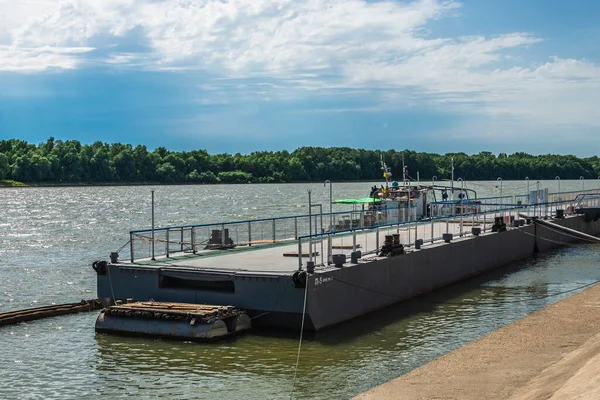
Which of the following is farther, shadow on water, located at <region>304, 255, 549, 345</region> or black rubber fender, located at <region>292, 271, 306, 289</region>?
shadow on water, located at <region>304, 255, 549, 345</region>

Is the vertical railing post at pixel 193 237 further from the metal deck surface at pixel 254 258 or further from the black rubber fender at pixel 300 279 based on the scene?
the black rubber fender at pixel 300 279

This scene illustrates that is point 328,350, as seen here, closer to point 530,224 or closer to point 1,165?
point 530,224

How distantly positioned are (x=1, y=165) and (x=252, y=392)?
177 m

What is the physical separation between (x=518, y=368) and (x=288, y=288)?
22.0ft

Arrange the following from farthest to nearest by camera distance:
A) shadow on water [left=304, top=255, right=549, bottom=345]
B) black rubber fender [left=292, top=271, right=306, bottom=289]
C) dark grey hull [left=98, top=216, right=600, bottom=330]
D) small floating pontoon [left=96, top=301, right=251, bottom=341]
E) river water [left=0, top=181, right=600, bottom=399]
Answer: shadow on water [left=304, top=255, right=549, bottom=345] < dark grey hull [left=98, top=216, right=600, bottom=330] < small floating pontoon [left=96, top=301, right=251, bottom=341] < black rubber fender [left=292, top=271, right=306, bottom=289] < river water [left=0, top=181, right=600, bottom=399]

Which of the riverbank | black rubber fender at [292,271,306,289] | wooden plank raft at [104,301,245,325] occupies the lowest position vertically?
the riverbank

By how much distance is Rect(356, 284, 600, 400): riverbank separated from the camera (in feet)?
44.6

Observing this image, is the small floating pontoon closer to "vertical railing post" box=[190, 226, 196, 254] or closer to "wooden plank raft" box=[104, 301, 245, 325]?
"wooden plank raft" box=[104, 301, 245, 325]

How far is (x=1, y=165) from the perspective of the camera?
180 m

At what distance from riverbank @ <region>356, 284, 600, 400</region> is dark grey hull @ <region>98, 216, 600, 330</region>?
4.27m

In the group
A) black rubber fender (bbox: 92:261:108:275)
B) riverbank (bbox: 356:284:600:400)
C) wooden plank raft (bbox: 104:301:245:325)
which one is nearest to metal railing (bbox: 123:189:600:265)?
black rubber fender (bbox: 92:261:108:275)

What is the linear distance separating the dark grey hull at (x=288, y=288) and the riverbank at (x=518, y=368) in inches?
168

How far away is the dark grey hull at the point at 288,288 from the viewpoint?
69.2ft

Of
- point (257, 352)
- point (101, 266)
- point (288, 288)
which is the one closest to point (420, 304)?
point (288, 288)
